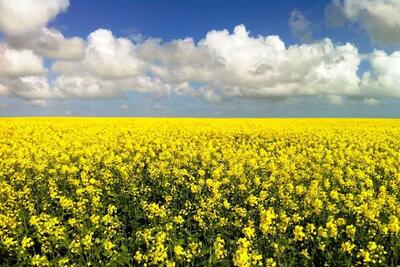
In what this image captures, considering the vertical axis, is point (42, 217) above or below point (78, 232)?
above

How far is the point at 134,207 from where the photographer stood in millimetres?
9773

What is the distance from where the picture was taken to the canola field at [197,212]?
651 centimetres

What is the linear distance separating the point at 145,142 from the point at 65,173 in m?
7.04

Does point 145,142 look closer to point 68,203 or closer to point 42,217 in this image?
point 68,203

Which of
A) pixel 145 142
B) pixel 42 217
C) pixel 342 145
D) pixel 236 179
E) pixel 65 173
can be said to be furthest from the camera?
pixel 145 142

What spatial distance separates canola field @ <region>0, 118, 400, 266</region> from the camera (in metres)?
6.51

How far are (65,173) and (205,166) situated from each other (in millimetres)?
4789

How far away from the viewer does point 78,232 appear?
802 centimetres

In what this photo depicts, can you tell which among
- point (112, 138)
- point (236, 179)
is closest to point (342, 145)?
point (236, 179)

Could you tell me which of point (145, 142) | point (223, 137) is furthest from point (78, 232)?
point (223, 137)

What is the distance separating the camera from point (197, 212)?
8.06 metres

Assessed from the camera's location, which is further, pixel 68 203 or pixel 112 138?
pixel 112 138

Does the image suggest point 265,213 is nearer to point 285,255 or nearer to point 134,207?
point 285,255

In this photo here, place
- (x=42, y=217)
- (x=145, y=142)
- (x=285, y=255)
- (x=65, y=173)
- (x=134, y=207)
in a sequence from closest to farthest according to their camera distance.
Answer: (x=285, y=255)
(x=42, y=217)
(x=134, y=207)
(x=65, y=173)
(x=145, y=142)
